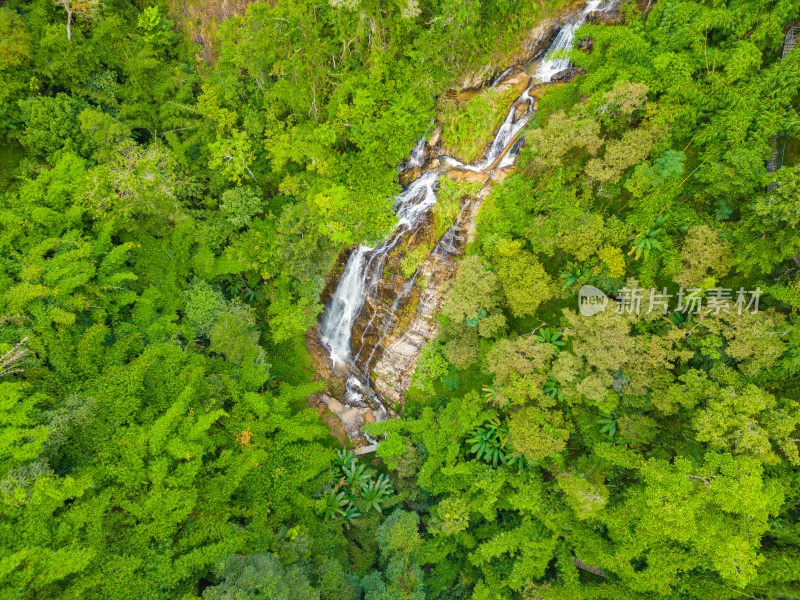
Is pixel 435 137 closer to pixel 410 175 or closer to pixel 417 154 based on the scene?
pixel 417 154

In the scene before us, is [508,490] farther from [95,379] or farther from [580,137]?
[95,379]

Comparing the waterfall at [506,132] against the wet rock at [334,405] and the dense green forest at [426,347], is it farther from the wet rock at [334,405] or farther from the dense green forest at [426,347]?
the wet rock at [334,405]

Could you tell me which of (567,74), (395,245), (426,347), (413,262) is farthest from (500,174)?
(426,347)

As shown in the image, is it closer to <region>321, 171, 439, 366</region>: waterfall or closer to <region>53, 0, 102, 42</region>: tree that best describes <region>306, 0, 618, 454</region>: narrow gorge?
<region>321, 171, 439, 366</region>: waterfall

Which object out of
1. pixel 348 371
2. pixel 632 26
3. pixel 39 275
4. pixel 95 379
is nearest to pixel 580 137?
pixel 632 26

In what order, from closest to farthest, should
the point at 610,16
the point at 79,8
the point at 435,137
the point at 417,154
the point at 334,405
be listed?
the point at 610,16 < the point at 79,8 < the point at 435,137 < the point at 417,154 < the point at 334,405
